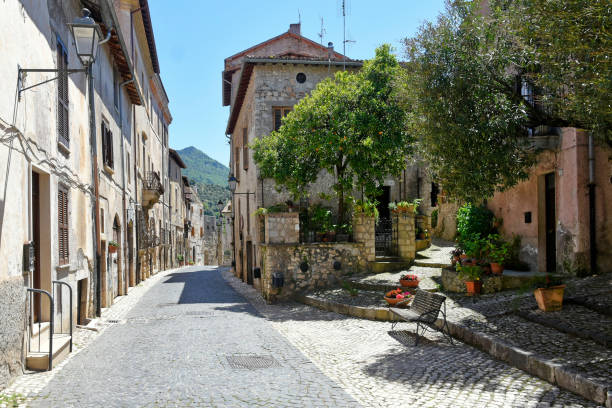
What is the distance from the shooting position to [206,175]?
104250mm

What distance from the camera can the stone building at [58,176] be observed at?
21.2ft

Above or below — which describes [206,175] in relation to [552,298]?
above

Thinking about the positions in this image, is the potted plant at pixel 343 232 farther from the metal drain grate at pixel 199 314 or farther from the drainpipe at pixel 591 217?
the drainpipe at pixel 591 217

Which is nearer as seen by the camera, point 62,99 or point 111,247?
point 62,99

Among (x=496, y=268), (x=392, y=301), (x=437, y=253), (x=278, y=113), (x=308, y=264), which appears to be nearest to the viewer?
(x=392, y=301)

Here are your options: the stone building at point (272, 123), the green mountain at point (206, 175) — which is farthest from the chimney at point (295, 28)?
the green mountain at point (206, 175)

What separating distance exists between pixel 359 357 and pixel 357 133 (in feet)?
25.8

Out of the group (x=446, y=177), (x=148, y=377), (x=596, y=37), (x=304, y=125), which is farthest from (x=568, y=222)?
(x=148, y=377)

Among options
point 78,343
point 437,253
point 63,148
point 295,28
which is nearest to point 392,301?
point 78,343

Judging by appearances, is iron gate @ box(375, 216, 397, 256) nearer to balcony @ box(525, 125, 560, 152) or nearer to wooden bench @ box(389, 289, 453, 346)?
balcony @ box(525, 125, 560, 152)

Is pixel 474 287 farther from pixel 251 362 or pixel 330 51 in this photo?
pixel 330 51

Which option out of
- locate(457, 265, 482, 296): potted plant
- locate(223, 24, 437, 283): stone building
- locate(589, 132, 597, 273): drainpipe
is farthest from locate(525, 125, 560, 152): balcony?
locate(223, 24, 437, 283): stone building

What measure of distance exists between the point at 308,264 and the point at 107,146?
684 centimetres

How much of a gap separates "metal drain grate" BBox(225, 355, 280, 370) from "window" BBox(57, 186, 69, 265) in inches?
152
